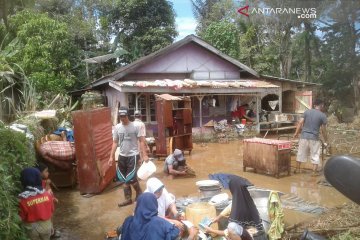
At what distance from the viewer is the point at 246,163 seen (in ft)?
30.4

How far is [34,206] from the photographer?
14.2 feet

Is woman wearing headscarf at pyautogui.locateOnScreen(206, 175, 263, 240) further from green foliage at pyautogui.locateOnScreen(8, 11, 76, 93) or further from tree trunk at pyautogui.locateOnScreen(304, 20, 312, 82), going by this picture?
tree trunk at pyautogui.locateOnScreen(304, 20, 312, 82)

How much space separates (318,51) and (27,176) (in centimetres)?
2579

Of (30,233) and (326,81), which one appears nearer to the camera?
(30,233)

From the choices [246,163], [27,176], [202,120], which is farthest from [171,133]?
[27,176]

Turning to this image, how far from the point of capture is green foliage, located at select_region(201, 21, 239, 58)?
23.8 m

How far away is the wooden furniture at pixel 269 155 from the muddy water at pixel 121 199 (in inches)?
8.5

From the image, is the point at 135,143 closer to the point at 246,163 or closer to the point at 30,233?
the point at 30,233

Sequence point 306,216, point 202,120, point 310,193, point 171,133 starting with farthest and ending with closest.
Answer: point 202,120
point 171,133
point 310,193
point 306,216

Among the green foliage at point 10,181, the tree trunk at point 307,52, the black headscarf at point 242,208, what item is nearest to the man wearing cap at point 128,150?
the green foliage at point 10,181

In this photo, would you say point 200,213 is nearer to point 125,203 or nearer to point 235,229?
point 235,229

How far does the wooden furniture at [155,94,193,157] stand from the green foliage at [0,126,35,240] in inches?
249

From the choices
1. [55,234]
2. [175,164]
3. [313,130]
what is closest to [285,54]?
[313,130]

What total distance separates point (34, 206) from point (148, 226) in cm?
179
